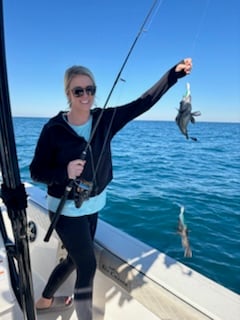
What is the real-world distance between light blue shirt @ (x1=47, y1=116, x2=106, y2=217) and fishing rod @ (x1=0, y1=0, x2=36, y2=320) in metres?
0.53

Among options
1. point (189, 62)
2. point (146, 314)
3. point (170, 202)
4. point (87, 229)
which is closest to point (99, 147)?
point (87, 229)

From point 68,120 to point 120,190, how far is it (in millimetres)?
4318

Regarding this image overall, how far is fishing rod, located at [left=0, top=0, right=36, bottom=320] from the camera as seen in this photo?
2.77ft

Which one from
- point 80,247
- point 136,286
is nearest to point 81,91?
point 80,247

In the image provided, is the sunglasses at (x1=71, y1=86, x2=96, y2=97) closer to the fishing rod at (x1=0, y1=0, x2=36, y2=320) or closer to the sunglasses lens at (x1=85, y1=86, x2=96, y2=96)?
the sunglasses lens at (x1=85, y1=86, x2=96, y2=96)

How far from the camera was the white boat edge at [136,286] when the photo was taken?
1.44 meters

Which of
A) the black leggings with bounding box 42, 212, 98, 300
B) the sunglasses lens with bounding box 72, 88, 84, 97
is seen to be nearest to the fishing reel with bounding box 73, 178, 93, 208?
the black leggings with bounding box 42, 212, 98, 300

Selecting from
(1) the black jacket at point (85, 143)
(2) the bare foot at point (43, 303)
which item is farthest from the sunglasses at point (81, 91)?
(2) the bare foot at point (43, 303)

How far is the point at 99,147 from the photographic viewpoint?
5.57ft

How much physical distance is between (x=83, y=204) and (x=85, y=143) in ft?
1.17

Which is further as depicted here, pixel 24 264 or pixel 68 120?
pixel 68 120

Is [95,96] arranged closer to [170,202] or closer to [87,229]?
[87,229]

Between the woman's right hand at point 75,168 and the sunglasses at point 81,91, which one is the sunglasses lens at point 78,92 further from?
the woman's right hand at point 75,168

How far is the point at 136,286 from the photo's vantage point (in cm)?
166
